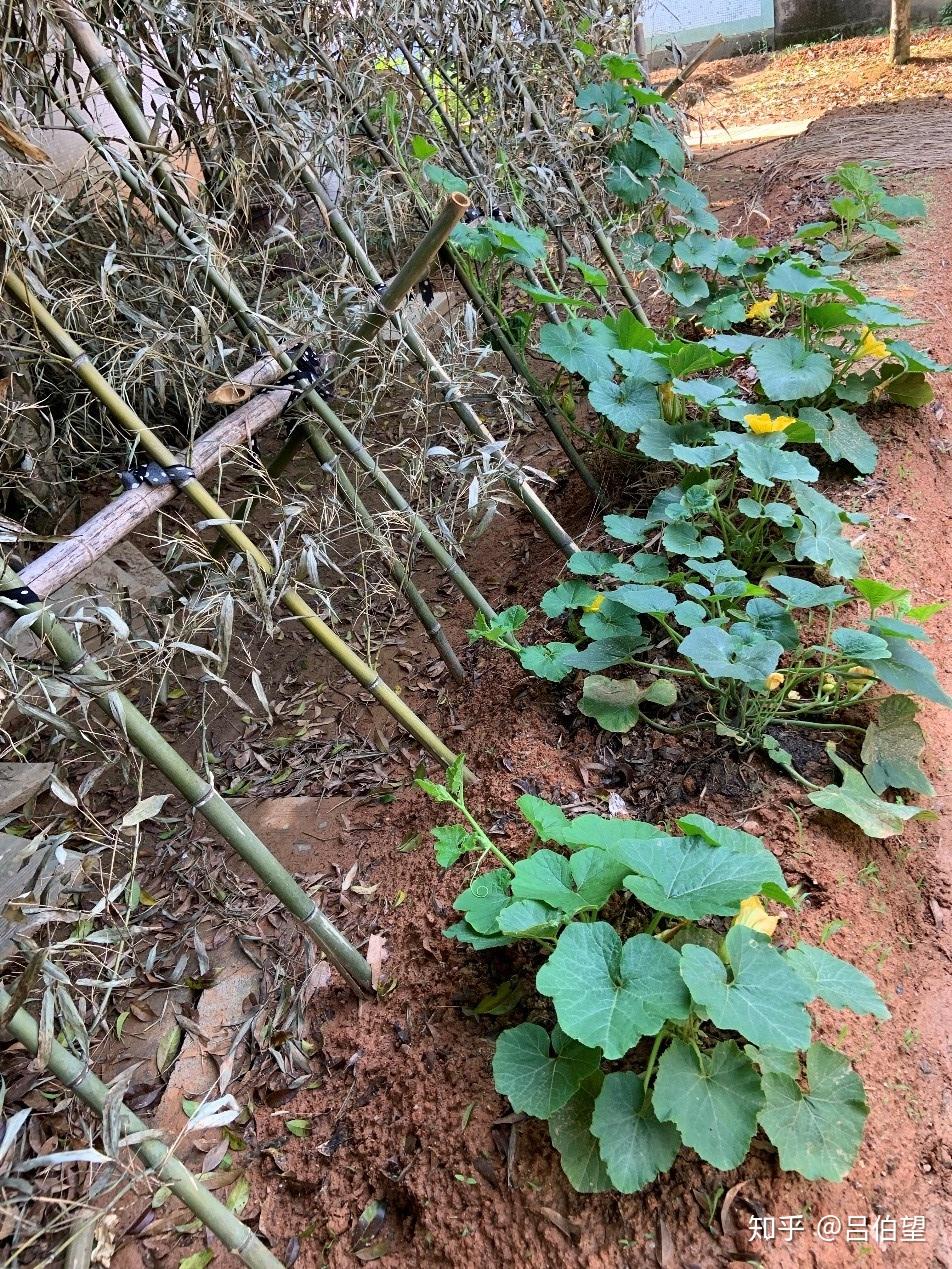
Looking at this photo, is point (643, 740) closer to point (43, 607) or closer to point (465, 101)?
point (43, 607)

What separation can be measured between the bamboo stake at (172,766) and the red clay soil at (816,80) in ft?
21.7

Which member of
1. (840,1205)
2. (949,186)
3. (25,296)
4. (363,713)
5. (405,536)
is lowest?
(949,186)

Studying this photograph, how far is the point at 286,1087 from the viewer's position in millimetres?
1587

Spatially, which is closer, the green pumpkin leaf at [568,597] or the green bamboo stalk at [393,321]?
the green bamboo stalk at [393,321]

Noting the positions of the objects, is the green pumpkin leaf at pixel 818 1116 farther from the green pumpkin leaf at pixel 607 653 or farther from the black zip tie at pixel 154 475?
the black zip tie at pixel 154 475

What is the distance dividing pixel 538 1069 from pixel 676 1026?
0.24 metres

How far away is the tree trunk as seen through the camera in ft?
22.4

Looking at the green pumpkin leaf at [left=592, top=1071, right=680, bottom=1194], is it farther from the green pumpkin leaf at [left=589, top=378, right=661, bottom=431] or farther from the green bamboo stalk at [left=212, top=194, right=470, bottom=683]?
the green pumpkin leaf at [left=589, top=378, right=661, bottom=431]

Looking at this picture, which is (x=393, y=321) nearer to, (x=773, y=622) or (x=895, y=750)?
(x=773, y=622)

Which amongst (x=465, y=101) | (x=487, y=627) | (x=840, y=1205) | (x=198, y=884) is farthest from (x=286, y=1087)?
(x=465, y=101)

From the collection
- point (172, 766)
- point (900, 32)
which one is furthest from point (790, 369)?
point (900, 32)

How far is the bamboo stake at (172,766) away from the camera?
1.22 metres

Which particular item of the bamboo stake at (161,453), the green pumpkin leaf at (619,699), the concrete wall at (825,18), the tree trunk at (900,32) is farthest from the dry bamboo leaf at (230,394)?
the concrete wall at (825,18)

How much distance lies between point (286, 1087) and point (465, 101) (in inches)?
114
